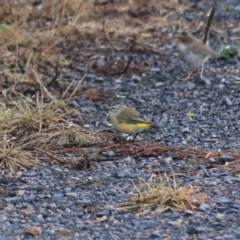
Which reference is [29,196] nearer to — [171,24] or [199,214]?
[199,214]

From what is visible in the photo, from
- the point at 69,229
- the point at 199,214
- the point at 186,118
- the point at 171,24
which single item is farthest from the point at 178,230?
the point at 171,24

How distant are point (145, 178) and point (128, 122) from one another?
1.13 m

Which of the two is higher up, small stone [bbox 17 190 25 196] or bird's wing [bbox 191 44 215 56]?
small stone [bbox 17 190 25 196]

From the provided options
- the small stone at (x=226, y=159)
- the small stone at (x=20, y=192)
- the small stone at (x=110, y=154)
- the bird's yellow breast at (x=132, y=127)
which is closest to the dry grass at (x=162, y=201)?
the small stone at (x=20, y=192)

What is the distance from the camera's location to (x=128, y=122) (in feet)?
25.2

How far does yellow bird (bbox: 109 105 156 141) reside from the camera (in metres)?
7.69

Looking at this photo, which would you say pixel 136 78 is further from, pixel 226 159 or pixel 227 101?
pixel 226 159

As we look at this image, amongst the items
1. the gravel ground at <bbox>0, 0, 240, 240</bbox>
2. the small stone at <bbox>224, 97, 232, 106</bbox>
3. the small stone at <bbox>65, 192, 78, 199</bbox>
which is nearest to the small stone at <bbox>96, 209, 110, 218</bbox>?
the gravel ground at <bbox>0, 0, 240, 240</bbox>

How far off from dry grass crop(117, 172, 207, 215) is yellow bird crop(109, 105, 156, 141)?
5.45ft

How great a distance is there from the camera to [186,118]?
846cm

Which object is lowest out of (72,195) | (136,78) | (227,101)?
(136,78)

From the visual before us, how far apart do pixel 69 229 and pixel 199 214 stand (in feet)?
2.80

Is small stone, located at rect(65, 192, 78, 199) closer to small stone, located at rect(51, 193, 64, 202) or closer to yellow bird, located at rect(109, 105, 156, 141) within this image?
small stone, located at rect(51, 193, 64, 202)

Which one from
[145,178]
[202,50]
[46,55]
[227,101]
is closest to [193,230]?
[145,178]
